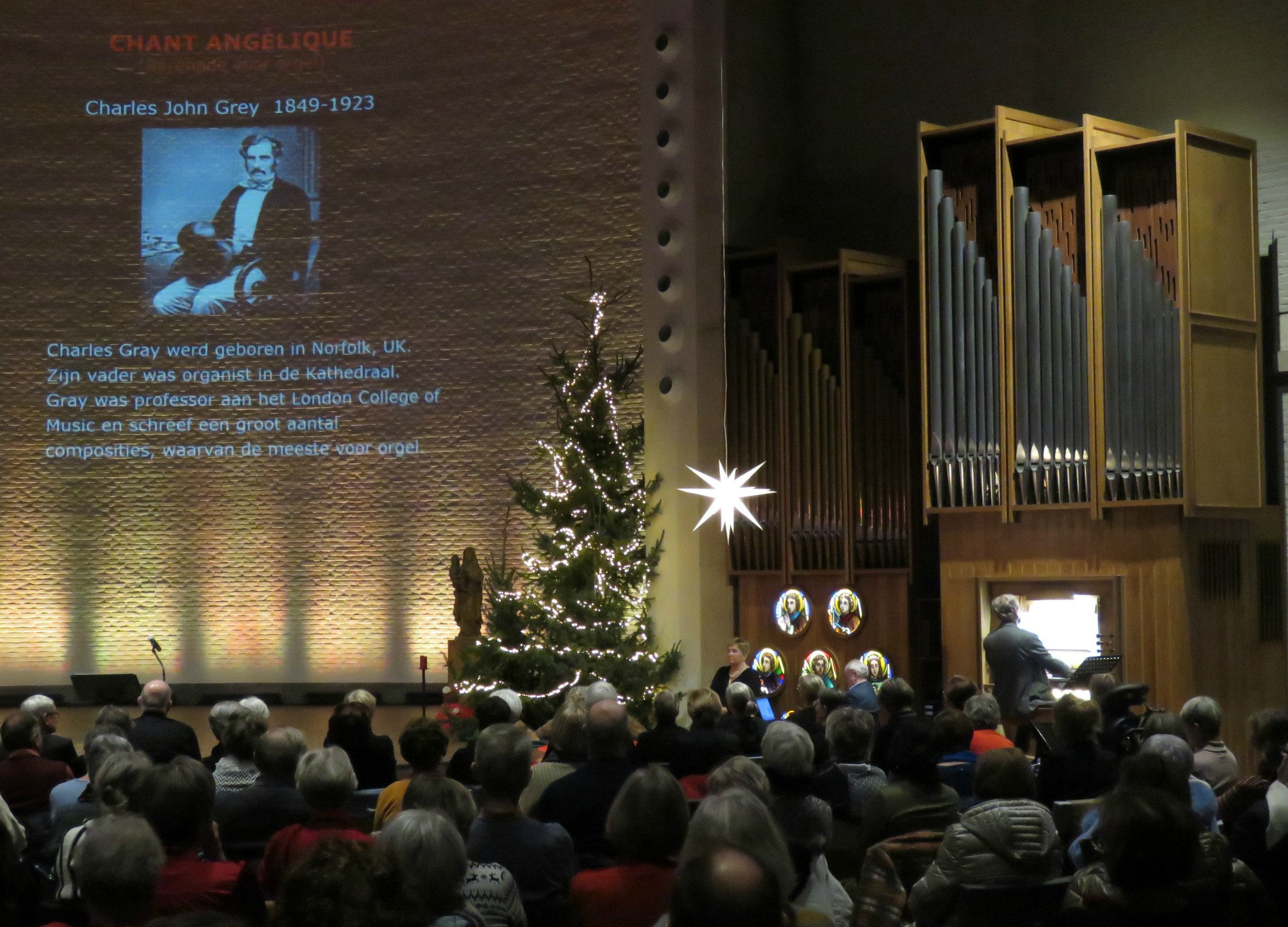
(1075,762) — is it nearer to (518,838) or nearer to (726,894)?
(518,838)

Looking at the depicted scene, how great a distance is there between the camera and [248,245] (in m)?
13.9

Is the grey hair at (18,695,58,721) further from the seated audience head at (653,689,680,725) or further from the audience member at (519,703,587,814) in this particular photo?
the seated audience head at (653,689,680,725)

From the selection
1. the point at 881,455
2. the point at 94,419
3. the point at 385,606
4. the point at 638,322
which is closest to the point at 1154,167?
the point at 881,455

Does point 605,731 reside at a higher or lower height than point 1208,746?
higher

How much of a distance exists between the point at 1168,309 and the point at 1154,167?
0.93 meters

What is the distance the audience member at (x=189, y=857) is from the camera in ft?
10.5

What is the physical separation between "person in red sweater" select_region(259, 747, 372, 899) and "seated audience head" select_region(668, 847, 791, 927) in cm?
209

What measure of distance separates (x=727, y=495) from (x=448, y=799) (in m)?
8.20

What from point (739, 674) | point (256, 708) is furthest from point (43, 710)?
point (739, 674)

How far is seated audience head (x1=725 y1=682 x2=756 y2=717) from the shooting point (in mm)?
7086

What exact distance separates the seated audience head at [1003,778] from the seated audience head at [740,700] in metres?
3.20

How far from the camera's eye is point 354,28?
1384cm

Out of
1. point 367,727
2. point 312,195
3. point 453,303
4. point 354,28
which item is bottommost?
point 367,727

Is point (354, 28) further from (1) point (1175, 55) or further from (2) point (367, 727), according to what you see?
(2) point (367, 727)
